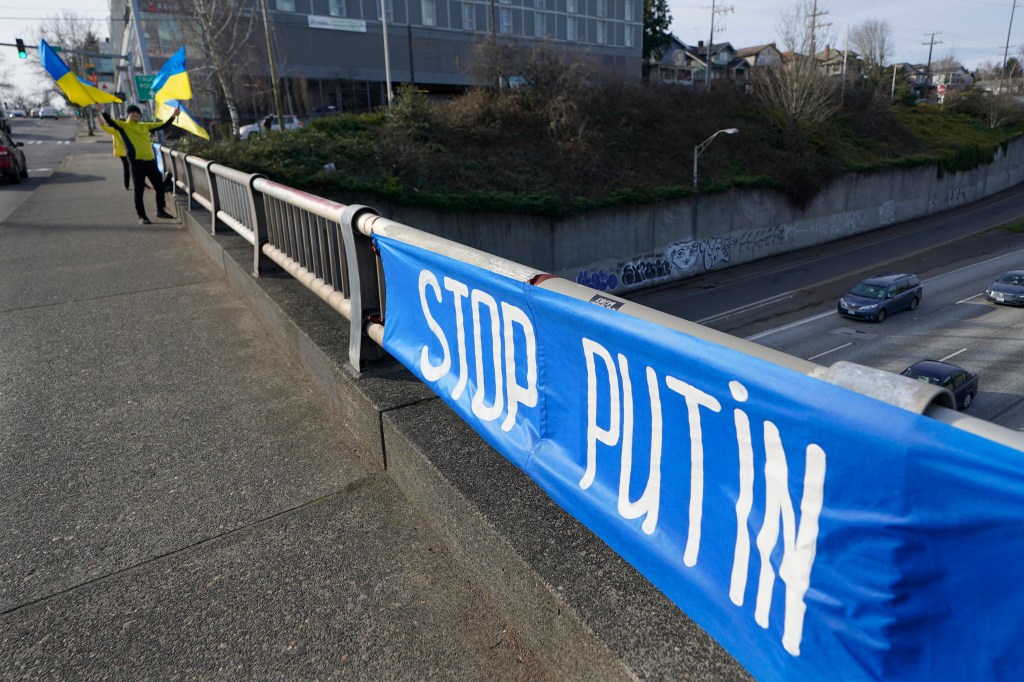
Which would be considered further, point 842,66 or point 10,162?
point 842,66

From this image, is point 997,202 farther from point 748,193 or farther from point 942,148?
point 748,193

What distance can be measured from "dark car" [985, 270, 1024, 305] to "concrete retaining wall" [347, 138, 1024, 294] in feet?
39.5

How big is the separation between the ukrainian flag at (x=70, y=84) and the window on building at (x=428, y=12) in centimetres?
4537

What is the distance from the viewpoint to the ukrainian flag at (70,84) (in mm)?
12078

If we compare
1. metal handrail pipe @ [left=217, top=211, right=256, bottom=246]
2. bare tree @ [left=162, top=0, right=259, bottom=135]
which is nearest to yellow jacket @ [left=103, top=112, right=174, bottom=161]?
metal handrail pipe @ [left=217, top=211, right=256, bottom=246]

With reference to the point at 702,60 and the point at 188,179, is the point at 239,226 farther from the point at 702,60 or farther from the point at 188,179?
the point at 702,60

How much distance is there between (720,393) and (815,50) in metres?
56.7

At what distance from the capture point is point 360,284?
145 inches

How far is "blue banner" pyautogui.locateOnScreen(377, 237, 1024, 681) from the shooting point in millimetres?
1093

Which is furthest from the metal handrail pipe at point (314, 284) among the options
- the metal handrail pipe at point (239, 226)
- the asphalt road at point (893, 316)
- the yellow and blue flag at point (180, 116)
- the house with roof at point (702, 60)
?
the house with roof at point (702, 60)

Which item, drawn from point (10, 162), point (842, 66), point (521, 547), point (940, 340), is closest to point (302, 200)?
point (521, 547)

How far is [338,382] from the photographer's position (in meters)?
3.83

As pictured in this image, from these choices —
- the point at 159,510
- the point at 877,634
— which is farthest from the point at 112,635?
the point at 877,634

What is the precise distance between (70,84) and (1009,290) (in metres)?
38.3
